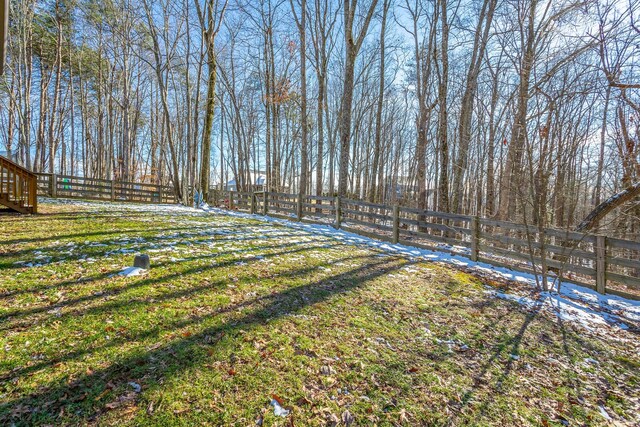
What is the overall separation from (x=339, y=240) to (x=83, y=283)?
17.5 feet

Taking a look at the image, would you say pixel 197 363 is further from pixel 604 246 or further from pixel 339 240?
pixel 604 246

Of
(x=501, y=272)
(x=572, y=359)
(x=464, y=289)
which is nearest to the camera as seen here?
(x=572, y=359)

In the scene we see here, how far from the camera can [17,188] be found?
6.38 meters

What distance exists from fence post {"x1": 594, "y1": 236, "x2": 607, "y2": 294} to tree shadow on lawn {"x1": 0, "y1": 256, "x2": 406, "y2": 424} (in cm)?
495

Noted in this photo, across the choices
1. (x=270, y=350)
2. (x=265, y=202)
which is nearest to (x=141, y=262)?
(x=270, y=350)

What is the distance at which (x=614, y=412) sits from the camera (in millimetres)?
2168

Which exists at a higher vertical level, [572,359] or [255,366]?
[255,366]

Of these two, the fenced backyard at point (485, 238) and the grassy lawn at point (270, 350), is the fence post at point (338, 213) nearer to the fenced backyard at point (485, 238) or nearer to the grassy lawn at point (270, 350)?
the fenced backyard at point (485, 238)

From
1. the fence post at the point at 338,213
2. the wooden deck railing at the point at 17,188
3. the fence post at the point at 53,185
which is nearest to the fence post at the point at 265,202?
the fence post at the point at 338,213

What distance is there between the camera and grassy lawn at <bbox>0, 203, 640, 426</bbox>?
177 centimetres

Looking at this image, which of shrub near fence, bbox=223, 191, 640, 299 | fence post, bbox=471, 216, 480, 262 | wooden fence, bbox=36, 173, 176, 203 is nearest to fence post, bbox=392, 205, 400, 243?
shrub near fence, bbox=223, 191, 640, 299

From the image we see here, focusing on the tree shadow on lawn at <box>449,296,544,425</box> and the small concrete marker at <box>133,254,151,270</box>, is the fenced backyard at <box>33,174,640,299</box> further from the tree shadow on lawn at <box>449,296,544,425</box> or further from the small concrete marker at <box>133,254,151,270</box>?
the small concrete marker at <box>133,254,151,270</box>

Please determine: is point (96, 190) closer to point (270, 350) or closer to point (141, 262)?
point (141, 262)

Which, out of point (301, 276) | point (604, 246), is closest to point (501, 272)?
point (604, 246)
